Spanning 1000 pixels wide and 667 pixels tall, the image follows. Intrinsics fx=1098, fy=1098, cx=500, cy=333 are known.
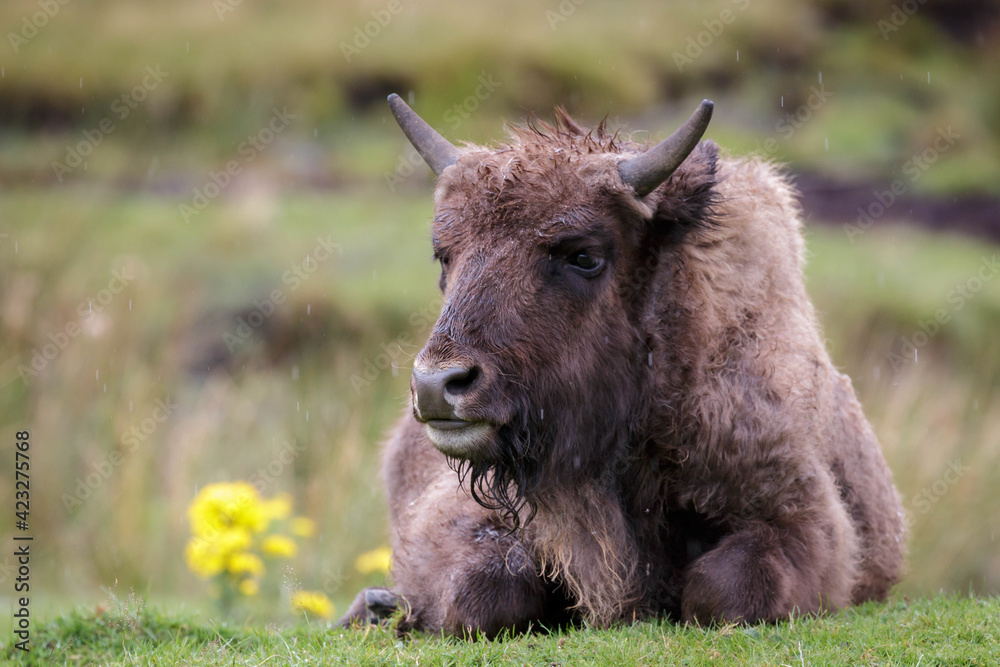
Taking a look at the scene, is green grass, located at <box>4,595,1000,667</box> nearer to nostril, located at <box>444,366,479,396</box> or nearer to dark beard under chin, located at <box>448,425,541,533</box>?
dark beard under chin, located at <box>448,425,541,533</box>

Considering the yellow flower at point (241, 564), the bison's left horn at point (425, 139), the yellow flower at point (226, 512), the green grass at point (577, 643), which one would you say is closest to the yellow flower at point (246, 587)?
the yellow flower at point (241, 564)

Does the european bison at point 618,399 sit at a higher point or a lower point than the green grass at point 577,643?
higher

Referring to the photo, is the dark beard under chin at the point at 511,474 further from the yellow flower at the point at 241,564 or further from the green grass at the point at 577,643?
the yellow flower at the point at 241,564

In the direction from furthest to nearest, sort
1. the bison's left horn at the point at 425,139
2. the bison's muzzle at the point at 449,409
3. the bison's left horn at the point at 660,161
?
the bison's left horn at the point at 425,139
the bison's left horn at the point at 660,161
the bison's muzzle at the point at 449,409

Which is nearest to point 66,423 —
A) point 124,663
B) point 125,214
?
point 124,663

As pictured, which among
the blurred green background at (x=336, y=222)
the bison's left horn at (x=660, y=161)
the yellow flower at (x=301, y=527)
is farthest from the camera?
the blurred green background at (x=336, y=222)

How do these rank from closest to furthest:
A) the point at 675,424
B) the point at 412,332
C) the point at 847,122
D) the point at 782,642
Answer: the point at 782,642 < the point at 675,424 < the point at 412,332 < the point at 847,122

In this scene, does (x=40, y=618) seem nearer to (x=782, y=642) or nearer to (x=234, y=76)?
(x=782, y=642)

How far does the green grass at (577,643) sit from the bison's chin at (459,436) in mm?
861

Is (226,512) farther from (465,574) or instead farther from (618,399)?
(618,399)

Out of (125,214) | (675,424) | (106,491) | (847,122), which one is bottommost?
(106,491)

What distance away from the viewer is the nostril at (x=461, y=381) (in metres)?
4.46

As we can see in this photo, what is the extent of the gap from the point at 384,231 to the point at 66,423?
6.95m

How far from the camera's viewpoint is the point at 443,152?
221 inches
